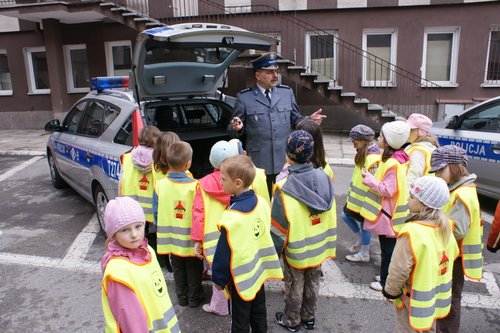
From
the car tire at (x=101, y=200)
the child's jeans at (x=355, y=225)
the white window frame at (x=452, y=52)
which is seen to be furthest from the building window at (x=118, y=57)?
the child's jeans at (x=355, y=225)

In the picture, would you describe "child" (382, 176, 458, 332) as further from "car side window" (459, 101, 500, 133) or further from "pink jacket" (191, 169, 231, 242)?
"car side window" (459, 101, 500, 133)

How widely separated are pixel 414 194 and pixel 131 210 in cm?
148

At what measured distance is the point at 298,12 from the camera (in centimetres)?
1193

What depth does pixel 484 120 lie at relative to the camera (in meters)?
5.51

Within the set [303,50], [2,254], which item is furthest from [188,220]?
[303,50]

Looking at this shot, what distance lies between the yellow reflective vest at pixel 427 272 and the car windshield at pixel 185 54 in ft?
8.57

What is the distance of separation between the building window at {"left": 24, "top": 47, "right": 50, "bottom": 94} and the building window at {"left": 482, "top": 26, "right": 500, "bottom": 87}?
44.3ft

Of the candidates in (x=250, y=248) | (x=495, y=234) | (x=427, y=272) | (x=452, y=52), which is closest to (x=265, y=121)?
(x=250, y=248)

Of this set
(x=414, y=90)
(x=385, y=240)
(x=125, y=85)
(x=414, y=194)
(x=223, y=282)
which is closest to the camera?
(x=414, y=194)

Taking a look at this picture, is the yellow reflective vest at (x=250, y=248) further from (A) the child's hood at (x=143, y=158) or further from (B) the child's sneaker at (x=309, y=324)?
(A) the child's hood at (x=143, y=158)

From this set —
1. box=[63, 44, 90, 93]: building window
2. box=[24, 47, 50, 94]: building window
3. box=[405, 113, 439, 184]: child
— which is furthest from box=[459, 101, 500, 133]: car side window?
box=[24, 47, 50, 94]: building window

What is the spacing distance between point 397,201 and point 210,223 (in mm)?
1500

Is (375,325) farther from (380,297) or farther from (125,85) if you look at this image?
(125,85)

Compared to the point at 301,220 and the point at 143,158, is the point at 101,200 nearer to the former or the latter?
the point at 143,158
